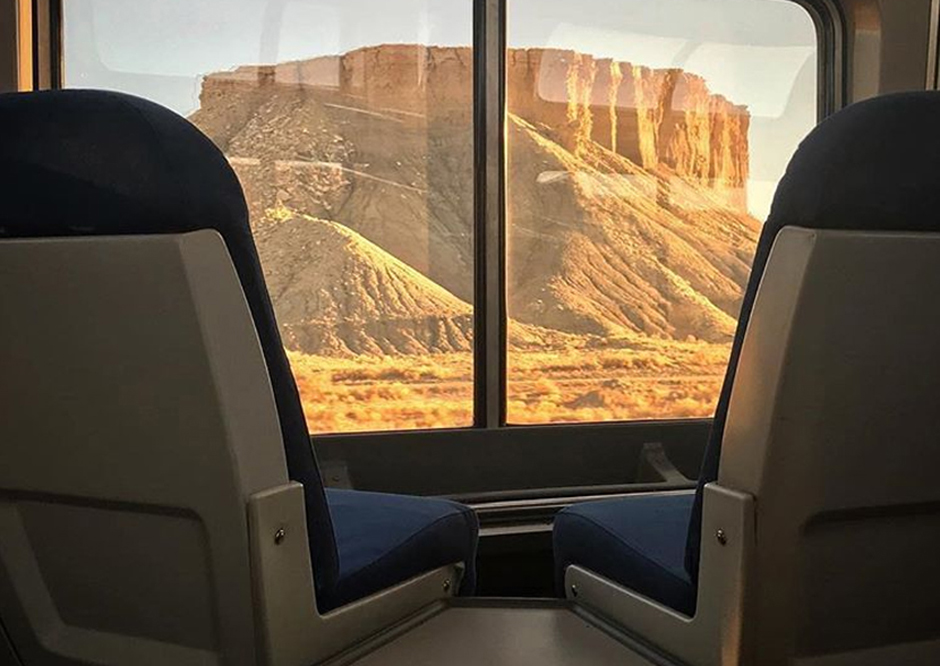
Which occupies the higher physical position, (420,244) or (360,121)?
(360,121)

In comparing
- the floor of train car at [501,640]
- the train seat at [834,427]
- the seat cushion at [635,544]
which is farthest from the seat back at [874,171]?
the floor of train car at [501,640]

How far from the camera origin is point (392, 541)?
1.40m

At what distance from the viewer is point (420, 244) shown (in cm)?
259

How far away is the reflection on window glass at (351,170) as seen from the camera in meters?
2.38

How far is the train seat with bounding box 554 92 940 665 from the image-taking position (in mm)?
1037

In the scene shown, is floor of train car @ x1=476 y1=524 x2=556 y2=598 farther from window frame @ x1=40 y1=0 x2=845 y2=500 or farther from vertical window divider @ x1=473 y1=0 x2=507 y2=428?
vertical window divider @ x1=473 y1=0 x2=507 y2=428

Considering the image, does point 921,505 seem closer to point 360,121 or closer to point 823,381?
point 823,381

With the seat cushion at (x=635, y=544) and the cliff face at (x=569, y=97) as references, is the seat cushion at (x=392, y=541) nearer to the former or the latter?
the seat cushion at (x=635, y=544)

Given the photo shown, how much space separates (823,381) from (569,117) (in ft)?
5.87

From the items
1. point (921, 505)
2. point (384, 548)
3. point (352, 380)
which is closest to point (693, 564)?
point (921, 505)

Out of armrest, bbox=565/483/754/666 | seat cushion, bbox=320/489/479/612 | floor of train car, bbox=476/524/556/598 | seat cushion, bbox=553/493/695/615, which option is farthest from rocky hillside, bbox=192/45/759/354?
armrest, bbox=565/483/754/666

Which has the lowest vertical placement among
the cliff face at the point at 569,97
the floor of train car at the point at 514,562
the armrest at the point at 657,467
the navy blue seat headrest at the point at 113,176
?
the floor of train car at the point at 514,562

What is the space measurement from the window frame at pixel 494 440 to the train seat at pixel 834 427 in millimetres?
1336

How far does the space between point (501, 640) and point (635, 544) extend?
0.26 metres
